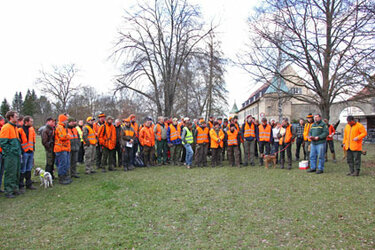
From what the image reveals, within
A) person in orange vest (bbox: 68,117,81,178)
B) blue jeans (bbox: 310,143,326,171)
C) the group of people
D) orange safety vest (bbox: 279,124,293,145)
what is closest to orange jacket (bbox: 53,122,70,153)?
the group of people

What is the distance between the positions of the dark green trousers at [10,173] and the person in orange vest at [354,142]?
10217mm

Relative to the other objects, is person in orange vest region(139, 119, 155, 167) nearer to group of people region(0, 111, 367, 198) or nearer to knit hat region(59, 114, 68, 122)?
group of people region(0, 111, 367, 198)

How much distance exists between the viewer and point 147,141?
35.9 feet

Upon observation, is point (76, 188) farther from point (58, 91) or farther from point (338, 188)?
point (58, 91)

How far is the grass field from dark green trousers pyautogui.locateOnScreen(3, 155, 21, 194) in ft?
1.43

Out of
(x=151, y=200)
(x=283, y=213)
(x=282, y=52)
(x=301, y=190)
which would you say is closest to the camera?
(x=283, y=213)

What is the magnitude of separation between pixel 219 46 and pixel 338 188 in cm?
1669

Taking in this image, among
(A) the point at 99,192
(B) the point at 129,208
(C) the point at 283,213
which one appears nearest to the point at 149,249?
(B) the point at 129,208

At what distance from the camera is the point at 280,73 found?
1438 cm

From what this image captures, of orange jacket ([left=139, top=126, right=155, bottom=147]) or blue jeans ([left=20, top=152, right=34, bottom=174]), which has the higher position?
orange jacket ([left=139, top=126, right=155, bottom=147])

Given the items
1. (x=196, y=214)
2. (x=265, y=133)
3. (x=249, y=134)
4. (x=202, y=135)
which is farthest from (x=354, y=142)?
(x=196, y=214)

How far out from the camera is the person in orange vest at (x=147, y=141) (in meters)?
10.9

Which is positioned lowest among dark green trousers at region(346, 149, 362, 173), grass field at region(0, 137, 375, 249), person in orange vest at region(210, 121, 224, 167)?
grass field at region(0, 137, 375, 249)

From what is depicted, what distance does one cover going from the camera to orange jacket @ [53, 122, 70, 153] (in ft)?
25.3
